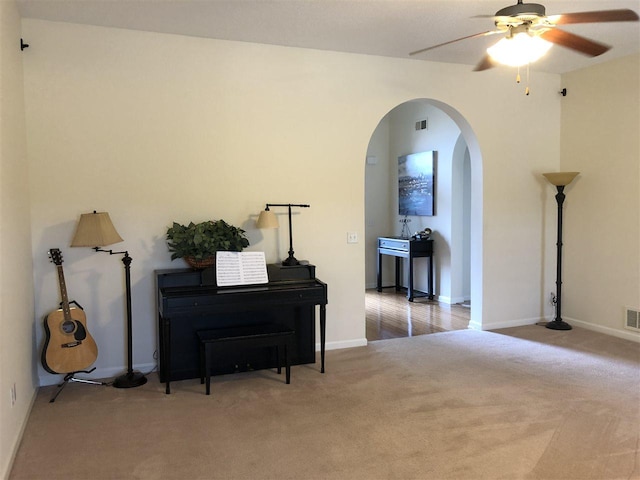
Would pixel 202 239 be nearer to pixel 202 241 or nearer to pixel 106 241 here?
pixel 202 241

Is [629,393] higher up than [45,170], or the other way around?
[45,170]

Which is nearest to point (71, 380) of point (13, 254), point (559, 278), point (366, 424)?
point (13, 254)

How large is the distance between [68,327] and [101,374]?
556mm

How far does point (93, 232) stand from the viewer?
137 inches

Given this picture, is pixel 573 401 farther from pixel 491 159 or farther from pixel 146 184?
pixel 146 184

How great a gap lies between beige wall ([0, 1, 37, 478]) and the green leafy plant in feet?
3.19

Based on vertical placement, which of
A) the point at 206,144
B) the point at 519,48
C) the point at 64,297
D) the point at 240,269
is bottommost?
the point at 64,297

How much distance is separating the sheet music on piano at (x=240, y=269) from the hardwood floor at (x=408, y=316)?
155 cm

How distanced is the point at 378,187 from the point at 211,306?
4.72m

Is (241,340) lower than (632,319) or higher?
higher

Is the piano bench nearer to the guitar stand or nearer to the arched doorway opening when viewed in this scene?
the guitar stand

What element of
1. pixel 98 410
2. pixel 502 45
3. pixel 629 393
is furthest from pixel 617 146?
pixel 98 410

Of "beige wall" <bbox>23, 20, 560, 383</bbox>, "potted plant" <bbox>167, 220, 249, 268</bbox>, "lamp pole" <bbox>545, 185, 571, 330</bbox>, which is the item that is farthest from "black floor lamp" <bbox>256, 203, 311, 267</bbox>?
"lamp pole" <bbox>545, 185, 571, 330</bbox>

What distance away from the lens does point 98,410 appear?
3223 mm
